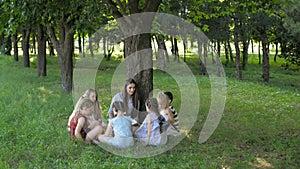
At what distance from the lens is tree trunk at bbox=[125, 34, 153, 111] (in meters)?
8.52

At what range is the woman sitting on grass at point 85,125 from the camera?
23.1 feet

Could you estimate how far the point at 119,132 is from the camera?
6805 mm

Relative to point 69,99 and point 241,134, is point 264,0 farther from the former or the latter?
point 69,99

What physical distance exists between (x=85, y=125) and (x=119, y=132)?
30.5 inches

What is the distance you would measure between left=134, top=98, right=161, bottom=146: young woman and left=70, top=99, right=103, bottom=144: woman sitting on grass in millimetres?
743

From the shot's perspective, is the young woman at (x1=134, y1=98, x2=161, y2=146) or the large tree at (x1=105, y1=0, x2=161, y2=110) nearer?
the young woman at (x1=134, y1=98, x2=161, y2=146)

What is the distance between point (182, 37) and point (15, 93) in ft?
58.1

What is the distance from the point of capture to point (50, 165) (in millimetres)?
5988

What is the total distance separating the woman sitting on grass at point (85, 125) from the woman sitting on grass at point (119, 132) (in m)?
0.15

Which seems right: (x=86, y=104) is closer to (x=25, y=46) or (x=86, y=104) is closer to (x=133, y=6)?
(x=133, y=6)

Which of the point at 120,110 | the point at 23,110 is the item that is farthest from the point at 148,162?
the point at 23,110

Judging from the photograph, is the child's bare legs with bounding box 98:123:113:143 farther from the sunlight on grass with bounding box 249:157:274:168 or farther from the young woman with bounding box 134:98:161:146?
the sunlight on grass with bounding box 249:157:274:168

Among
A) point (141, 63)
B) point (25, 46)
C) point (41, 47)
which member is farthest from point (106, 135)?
point (25, 46)

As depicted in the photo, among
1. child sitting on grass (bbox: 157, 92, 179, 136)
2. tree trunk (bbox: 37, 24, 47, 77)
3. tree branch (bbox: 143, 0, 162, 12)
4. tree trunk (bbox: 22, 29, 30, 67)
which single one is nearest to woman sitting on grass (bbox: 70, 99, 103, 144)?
child sitting on grass (bbox: 157, 92, 179, 136)
